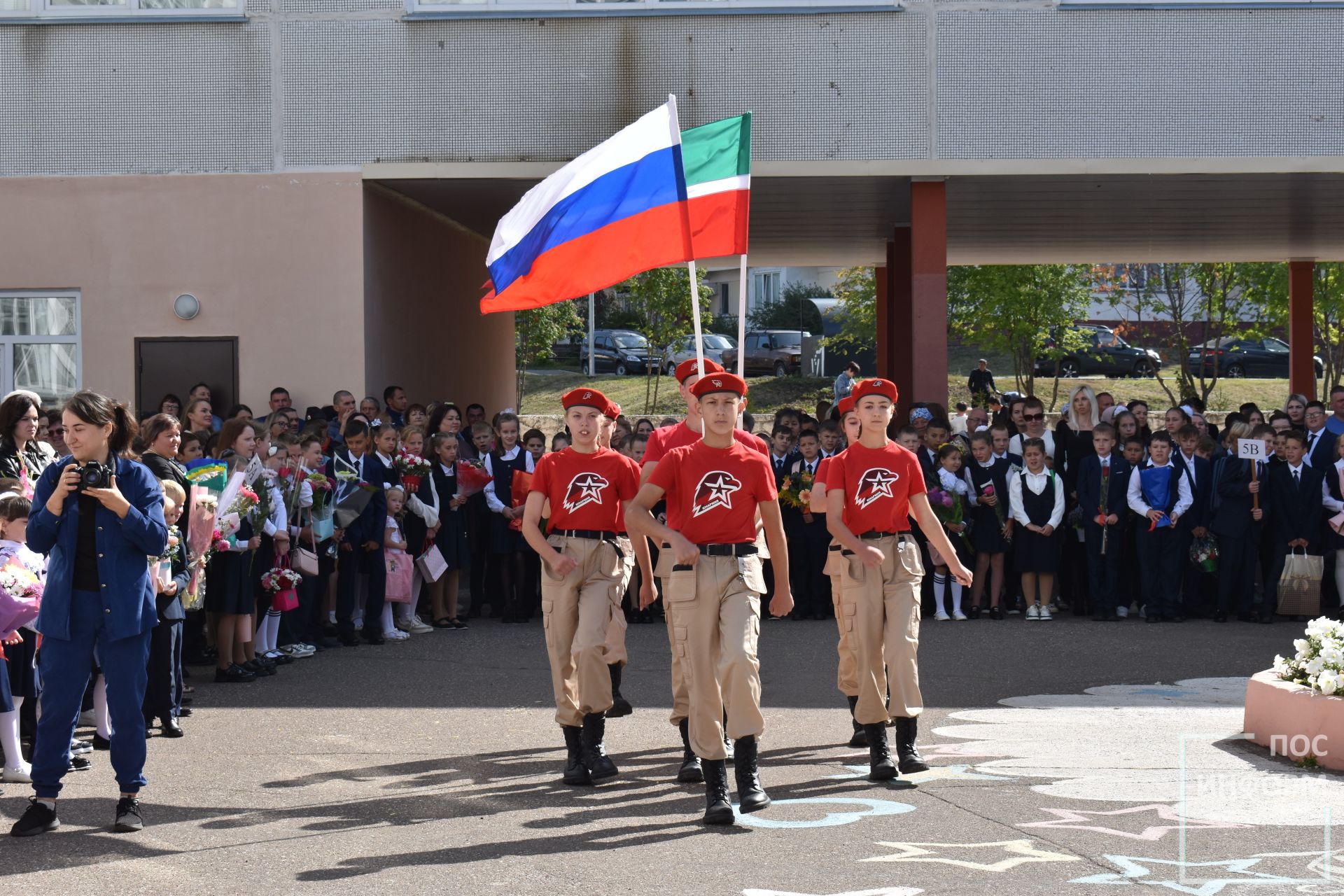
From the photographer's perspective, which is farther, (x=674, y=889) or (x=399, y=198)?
(x=399, y=198)

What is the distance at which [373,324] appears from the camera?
16.9 metres

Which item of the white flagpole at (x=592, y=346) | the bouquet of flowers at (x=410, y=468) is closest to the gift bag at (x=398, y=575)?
the bouquet of flowers at (x=410, y=468)

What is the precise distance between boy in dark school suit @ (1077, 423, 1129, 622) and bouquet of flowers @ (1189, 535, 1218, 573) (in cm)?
65

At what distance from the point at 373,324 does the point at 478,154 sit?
2.20 m

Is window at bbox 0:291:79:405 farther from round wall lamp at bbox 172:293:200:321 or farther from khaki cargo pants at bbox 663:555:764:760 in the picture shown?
khaki cargo pants at bbox 663:555:764:760

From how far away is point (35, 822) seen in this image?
6.77 m

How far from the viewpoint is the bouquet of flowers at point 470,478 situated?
559 inches

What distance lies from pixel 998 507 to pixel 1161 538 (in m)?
1.48

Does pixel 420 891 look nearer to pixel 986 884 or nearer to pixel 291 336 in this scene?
pixel 986 884

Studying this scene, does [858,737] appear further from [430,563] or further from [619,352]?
[619,352]

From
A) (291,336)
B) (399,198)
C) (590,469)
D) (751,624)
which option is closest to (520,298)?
(590,469)

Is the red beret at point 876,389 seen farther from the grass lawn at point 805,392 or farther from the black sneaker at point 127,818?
the grass lawn at point 805,392

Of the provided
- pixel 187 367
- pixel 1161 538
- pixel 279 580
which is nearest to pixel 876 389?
pixel 279 580

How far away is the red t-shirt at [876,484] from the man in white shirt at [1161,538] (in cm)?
666
